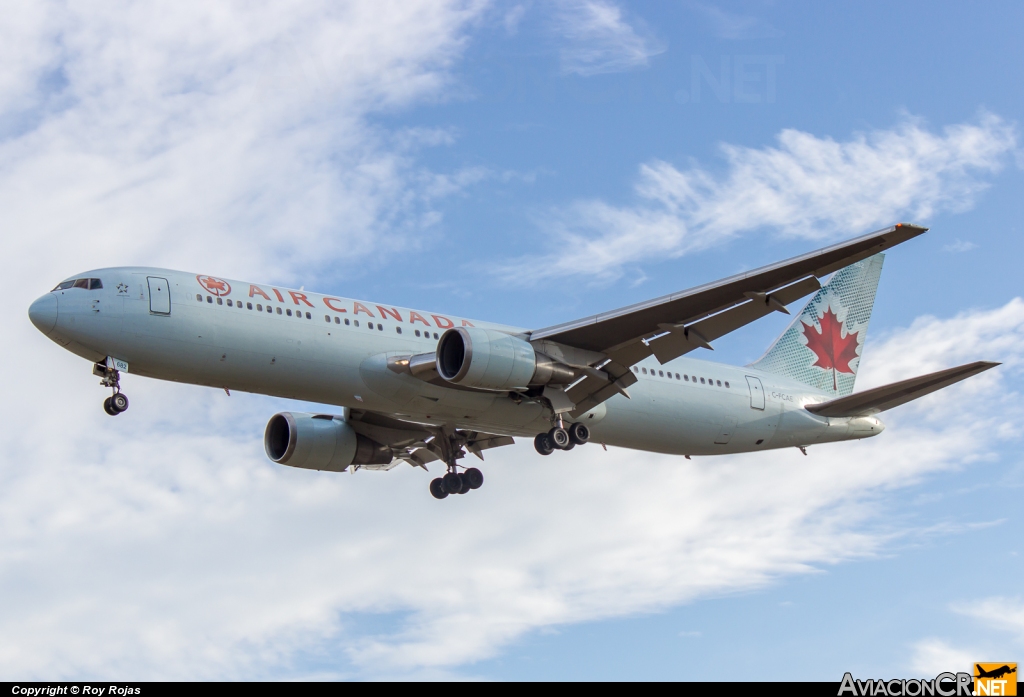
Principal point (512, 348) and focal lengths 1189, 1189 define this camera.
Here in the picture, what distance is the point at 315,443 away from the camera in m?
35.3

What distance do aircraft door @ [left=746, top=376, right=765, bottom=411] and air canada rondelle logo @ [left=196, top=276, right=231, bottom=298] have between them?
1586cm

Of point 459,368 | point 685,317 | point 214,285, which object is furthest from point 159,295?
point 685,317

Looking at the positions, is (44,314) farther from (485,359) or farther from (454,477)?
(454,477)

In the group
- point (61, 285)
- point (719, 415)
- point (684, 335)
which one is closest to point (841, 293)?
point (719, 415)

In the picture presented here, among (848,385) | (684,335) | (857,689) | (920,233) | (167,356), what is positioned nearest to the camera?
(857,689)

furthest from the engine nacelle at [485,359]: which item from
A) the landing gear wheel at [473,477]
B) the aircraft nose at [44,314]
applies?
the aircraft nose at [44,314]

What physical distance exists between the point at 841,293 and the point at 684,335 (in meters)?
13.4

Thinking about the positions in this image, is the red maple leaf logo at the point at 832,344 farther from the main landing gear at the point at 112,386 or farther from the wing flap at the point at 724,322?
the main landing gear at the point at 112,386

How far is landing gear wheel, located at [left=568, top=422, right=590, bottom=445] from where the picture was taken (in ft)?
105

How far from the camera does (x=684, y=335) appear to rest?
1177 inches

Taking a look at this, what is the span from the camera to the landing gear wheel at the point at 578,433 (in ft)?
105

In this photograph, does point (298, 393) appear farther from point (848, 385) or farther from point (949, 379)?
point (848, 385)

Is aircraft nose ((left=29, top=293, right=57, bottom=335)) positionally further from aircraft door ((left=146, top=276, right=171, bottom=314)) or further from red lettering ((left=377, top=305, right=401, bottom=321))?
red lettering ((left=377, top=305, right=401, bottom=321))

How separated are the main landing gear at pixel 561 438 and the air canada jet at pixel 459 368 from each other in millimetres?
53
